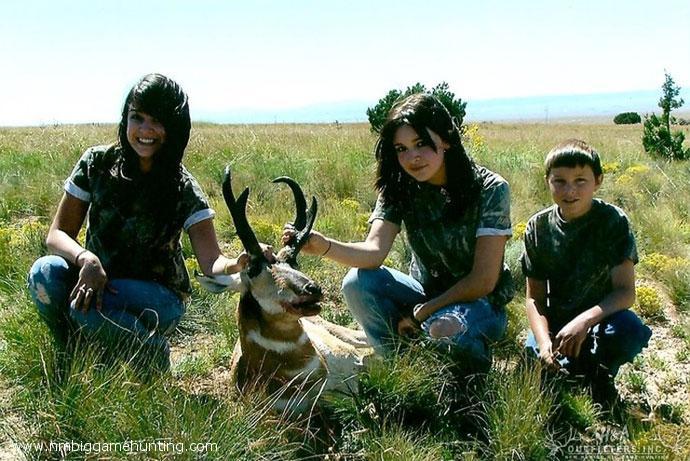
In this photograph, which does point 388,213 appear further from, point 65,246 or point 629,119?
point 629,119

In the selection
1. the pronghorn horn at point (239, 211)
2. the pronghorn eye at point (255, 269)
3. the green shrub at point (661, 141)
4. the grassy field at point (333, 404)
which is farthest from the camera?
the green shrub at point (661, 141)

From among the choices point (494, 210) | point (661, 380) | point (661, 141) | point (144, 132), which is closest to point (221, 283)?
point (144, 132)

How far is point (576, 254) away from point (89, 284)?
3.00 m

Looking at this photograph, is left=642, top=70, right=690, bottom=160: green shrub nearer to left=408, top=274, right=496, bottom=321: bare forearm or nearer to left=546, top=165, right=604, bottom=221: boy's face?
left=546, top=165, right=604, bottom=221: boy's face

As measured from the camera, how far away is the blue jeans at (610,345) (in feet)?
14.1

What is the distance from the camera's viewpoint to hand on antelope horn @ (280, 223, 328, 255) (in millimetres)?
4102

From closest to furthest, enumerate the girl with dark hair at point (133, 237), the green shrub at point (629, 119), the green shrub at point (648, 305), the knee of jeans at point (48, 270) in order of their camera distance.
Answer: the girl with dark hair at point (133, 237) < the knee of jeans at point (48, 270) < the green shrub at point (648, 305) < the green shrub at point (629, 119)

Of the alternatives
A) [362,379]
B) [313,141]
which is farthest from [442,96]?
[362,379]

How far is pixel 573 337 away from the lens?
4164 mm

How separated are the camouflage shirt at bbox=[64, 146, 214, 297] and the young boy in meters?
2.19

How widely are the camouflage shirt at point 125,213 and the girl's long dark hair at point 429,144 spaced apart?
1.17 meters

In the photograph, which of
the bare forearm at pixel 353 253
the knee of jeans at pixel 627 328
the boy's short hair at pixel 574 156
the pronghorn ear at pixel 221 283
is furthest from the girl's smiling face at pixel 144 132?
the knee of jeans at pixel 627 328

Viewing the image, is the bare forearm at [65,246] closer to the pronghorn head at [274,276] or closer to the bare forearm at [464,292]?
the pronghorn head at [274,276]

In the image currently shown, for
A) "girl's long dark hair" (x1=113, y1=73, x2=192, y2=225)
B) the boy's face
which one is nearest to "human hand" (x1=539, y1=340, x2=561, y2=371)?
the boy's face
